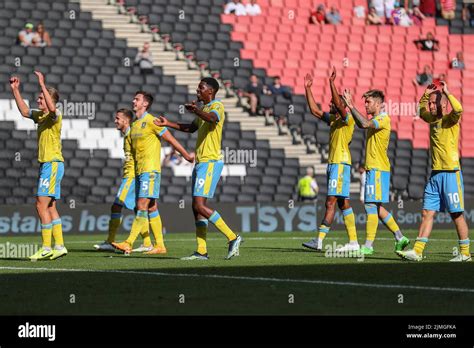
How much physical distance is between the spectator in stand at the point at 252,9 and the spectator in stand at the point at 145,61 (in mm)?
4854

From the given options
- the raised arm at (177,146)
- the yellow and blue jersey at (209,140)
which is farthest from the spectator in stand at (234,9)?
the yellow and blue jersey at (209,140)

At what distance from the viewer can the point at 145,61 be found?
32906 millimetres

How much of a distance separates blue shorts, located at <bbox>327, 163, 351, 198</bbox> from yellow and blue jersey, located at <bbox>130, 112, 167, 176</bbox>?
8.79 ft

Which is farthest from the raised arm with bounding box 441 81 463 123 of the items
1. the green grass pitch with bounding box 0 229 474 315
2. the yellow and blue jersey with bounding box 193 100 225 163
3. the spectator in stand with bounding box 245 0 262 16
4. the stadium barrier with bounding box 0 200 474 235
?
the spectator in stand with bounding box 245 0 262 16

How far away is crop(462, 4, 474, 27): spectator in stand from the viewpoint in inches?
1527

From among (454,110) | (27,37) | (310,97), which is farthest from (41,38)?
(454,110)

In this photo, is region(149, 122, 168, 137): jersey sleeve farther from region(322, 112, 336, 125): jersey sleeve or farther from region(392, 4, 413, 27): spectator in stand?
region(392, 4, 413, 27): spectator in stand

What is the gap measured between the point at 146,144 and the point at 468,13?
78.6ft

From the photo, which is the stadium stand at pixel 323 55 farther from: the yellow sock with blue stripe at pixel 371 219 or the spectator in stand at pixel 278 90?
the yellow sock with blue stripe at pixel 371 219

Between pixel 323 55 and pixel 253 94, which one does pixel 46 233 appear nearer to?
pixel 253 94
